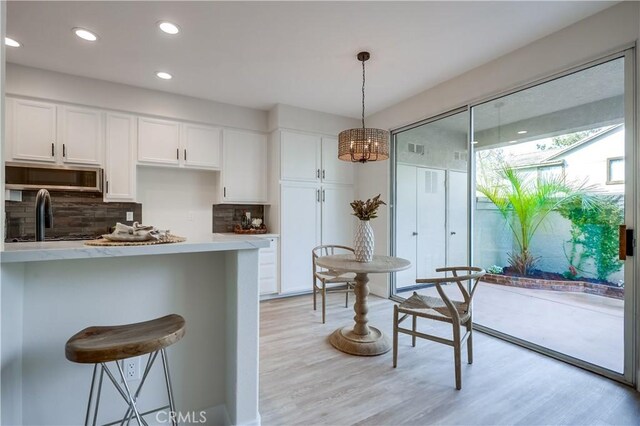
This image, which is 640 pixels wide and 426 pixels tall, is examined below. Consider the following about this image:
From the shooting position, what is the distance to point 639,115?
2.02 metres

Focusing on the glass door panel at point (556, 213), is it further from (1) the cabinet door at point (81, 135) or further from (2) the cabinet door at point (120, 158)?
(1) the cabinet door at point (81, 135)

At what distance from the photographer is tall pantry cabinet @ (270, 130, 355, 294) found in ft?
13.6

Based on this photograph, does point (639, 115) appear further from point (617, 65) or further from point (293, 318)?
point (293, 318)

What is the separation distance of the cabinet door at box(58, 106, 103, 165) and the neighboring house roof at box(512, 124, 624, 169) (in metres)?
4.47

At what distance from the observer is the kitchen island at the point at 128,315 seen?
1.23 metres

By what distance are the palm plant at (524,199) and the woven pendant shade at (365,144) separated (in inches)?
50.1

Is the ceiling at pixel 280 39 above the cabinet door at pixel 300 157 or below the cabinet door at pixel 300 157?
above

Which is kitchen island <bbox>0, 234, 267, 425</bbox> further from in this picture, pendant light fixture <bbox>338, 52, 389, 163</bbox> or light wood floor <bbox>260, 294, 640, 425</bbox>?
pendant light fixture <bbox>338, 52, 389, 163</bbox>

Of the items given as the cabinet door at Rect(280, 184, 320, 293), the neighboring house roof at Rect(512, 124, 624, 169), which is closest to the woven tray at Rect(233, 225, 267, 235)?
the cabinet door at Rect(280, 184, 320, 293)

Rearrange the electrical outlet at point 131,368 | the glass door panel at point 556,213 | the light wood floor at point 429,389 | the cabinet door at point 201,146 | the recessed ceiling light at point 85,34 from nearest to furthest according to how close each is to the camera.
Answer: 1. the electrical outlet at point 131,368
2. the light wood floor at point 429,389
3. the glass door panel at point 556,213
4. the recessed ceiling light at point 85,34
5. the cabinet door at point 201,146

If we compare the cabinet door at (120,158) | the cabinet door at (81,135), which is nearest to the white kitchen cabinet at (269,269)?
the cabinet door at (120,158)

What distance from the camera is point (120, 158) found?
3.47m

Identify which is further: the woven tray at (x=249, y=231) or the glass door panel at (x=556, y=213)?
the woven tray at (x=249, y=231)

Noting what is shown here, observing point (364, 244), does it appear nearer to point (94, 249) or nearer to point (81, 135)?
point (94, 249)
